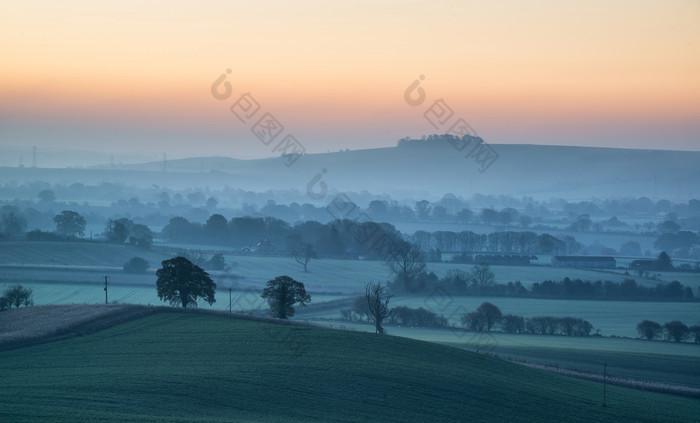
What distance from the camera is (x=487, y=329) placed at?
180ft

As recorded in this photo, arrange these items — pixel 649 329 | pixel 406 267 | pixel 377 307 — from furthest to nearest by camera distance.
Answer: pixel 406 267 < pixel 649 329 < pixel 377 307

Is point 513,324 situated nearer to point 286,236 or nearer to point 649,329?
point 649,329

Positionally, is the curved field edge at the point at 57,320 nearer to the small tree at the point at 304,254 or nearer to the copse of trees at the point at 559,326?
the copse of trees at the point at 559,326

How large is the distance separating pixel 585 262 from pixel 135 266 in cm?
4883

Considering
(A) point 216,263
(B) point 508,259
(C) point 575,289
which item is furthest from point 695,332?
(A) point 216,263

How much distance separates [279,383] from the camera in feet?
96.8

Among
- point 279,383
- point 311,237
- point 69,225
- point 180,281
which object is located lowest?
point 279,383

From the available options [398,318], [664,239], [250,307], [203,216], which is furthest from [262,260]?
[203,216]

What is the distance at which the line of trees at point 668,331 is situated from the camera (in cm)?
5262

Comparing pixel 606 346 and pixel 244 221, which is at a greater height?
pixel 244 221

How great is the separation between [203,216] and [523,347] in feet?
443

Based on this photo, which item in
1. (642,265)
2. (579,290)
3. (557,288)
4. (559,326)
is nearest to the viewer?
(559,326)

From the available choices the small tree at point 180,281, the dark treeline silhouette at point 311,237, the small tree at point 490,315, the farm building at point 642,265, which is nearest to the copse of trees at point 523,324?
the small tree at point 490,315

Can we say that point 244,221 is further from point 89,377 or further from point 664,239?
point 89,377
